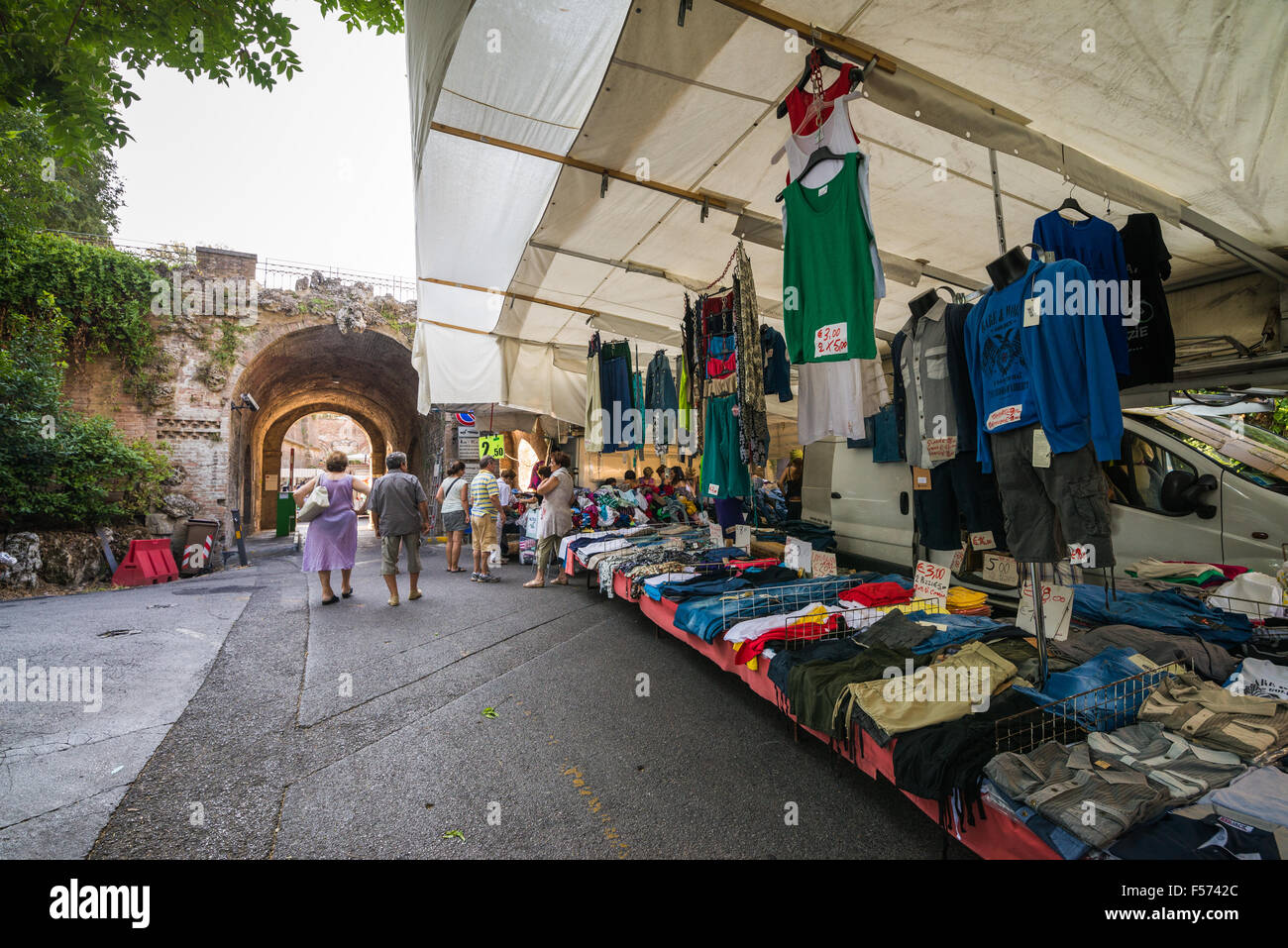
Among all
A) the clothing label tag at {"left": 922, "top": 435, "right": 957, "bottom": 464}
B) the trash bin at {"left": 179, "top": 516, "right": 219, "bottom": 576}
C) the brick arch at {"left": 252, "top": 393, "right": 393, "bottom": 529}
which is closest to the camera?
the clothing label tag at {"left": 922, "top": 435, "right": 957, "bottom": 464}

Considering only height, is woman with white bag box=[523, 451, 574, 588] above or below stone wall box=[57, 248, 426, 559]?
below

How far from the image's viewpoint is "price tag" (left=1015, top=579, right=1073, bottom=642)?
2219 millimetres

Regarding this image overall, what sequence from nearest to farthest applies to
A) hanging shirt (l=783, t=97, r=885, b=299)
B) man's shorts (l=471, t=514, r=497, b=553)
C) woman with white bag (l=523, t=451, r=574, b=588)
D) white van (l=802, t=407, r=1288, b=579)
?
hanging shirt (l=783, t=97, r=885, b=299)
white van (l=802, t=407, r=1288, b=579)
woman with white bag (l=523, t=451, r=574, b=588)
man's shorts (l=471, t=514, r=497, b=553)

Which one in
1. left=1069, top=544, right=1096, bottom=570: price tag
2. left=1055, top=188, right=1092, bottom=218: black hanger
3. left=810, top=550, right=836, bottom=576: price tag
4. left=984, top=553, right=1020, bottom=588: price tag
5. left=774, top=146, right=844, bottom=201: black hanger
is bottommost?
left=810, top=550, right=836, bottom=576: price tag

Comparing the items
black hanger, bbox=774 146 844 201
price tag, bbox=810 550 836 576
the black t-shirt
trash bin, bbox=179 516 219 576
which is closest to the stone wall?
trash bin, bbox=179 516 219 576

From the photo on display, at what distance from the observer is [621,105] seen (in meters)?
2.92

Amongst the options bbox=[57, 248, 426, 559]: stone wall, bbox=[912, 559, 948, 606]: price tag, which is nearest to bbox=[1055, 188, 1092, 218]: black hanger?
bbox=[912, 559, 948, 606]: price tag

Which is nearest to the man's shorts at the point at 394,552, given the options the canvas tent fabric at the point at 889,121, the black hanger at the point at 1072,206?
the canvas tent fabric at the point at 889,121

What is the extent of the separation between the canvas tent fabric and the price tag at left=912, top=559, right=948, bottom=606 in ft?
7.36

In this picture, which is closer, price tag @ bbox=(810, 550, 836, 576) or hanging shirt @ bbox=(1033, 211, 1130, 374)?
hanging shirt @ bbox=(1033, 211, 1130, 374)

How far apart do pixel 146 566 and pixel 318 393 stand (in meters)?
14.1

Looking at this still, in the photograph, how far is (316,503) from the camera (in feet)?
20.1

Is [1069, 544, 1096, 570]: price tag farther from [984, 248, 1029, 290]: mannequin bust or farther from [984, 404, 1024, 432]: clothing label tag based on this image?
[984, 248, 1029, 290]: mannequin bust
